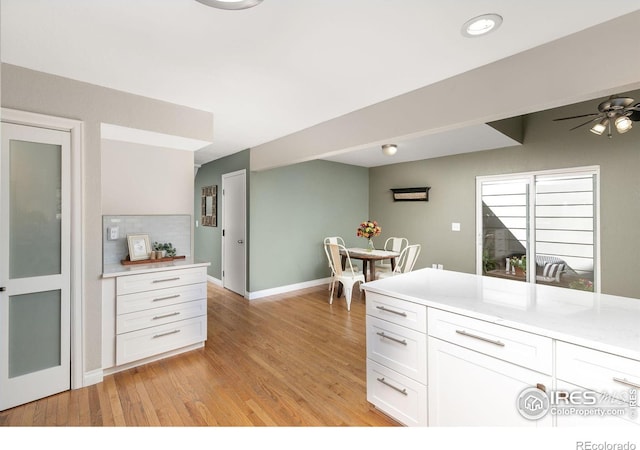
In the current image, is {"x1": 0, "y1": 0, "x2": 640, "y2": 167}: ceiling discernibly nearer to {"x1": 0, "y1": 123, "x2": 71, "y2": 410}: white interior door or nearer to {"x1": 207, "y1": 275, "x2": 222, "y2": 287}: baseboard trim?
{"x1": 0, "y1": 123, "x2": 71, "y2": 410}: white interior door

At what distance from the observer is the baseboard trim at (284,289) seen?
4789mm

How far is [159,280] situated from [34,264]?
33.9 inches

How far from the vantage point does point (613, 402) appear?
1188mm

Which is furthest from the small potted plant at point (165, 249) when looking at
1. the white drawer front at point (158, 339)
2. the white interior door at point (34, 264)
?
the white interior door at point (34, 264)

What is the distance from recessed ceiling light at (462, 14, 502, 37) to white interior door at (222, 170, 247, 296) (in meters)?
3.72

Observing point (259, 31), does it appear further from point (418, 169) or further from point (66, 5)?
point (418, 169)

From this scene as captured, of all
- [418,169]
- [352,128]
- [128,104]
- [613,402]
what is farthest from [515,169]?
[128,104]

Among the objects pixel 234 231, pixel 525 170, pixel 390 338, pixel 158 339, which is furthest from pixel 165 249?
pixel 525 170

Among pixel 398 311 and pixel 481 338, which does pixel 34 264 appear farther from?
pixel 481 338

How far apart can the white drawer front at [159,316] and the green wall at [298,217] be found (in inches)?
Result: 67.5

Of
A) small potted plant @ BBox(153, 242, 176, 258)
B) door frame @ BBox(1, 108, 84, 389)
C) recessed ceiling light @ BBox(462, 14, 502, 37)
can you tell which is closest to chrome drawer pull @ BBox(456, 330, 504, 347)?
recessed ceiling light @ BBox(462, 14, 502, 37)

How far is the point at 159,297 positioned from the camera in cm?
279

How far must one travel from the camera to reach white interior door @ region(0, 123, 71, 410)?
2.11 meters

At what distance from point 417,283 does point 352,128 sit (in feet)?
5.53
